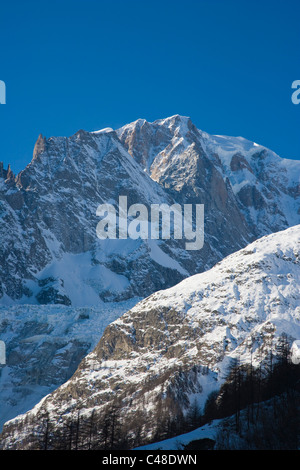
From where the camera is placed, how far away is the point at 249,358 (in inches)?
6703

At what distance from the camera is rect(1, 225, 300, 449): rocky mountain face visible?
167750mm

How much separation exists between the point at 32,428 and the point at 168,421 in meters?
38.5

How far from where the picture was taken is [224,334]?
179875mm

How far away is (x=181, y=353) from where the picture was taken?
599 feet

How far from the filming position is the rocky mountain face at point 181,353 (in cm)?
16775

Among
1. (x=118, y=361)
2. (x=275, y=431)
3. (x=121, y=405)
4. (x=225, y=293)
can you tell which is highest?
(x=225, y=293)

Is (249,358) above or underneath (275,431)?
above
